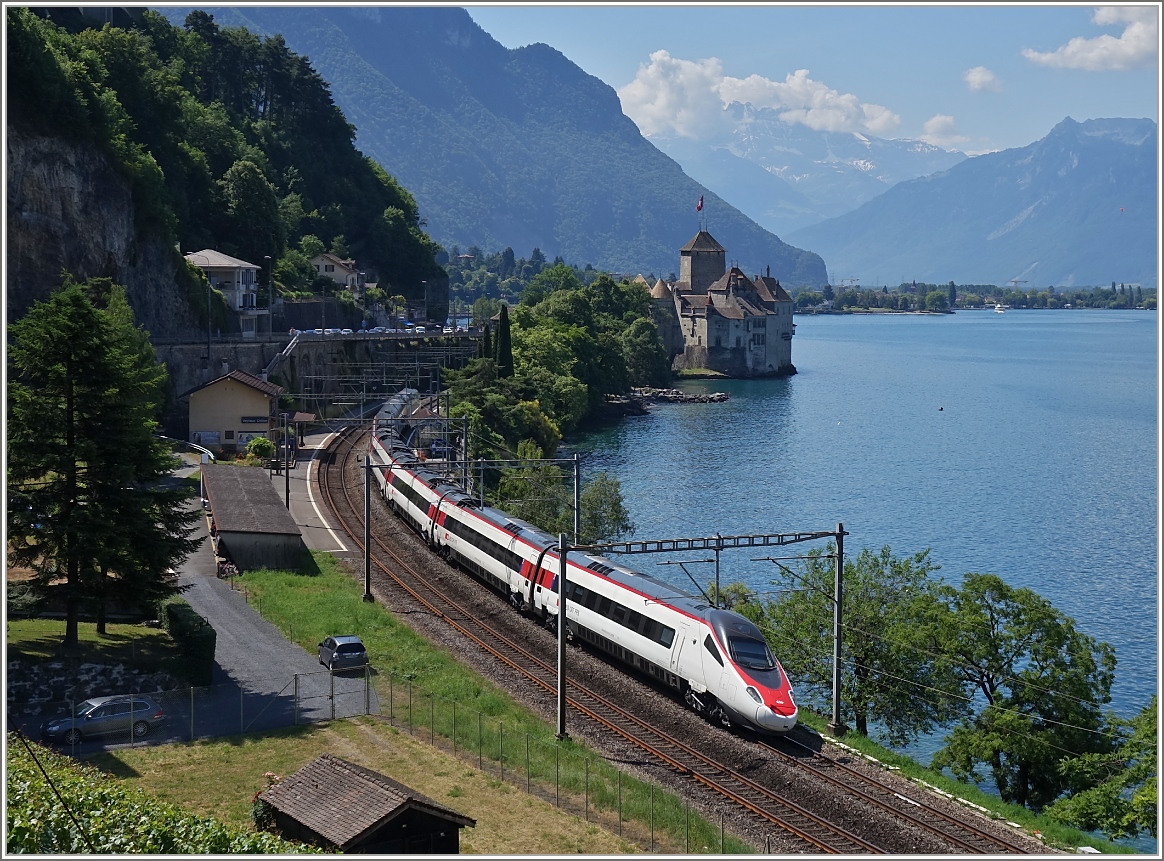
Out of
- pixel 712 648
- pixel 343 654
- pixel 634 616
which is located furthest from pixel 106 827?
pixel 634 616

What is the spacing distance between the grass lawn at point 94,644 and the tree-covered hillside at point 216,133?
43.5 metres

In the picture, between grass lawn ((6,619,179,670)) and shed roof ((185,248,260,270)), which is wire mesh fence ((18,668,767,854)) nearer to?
grass lawn ((6,619,179,670))

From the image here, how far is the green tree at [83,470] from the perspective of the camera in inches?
1313

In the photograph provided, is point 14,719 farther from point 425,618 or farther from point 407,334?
point 407,334

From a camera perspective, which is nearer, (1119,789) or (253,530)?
(1119,789)

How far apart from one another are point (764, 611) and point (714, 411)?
97394mm

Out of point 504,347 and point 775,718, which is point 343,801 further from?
point 504,347

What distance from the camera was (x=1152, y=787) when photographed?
2809 cm

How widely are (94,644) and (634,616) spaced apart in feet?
49.4

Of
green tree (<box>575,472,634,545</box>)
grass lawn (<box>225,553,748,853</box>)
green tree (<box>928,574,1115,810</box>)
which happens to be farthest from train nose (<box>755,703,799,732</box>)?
green tree (<box>575,472,634,545</box>)

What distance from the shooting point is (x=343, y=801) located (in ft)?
73.3

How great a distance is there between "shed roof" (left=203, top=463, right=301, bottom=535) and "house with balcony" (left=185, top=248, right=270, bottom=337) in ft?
128

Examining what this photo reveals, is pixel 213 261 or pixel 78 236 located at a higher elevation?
pixel 78 236

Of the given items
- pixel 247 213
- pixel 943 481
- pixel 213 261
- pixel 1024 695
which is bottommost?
pixel 943 481
